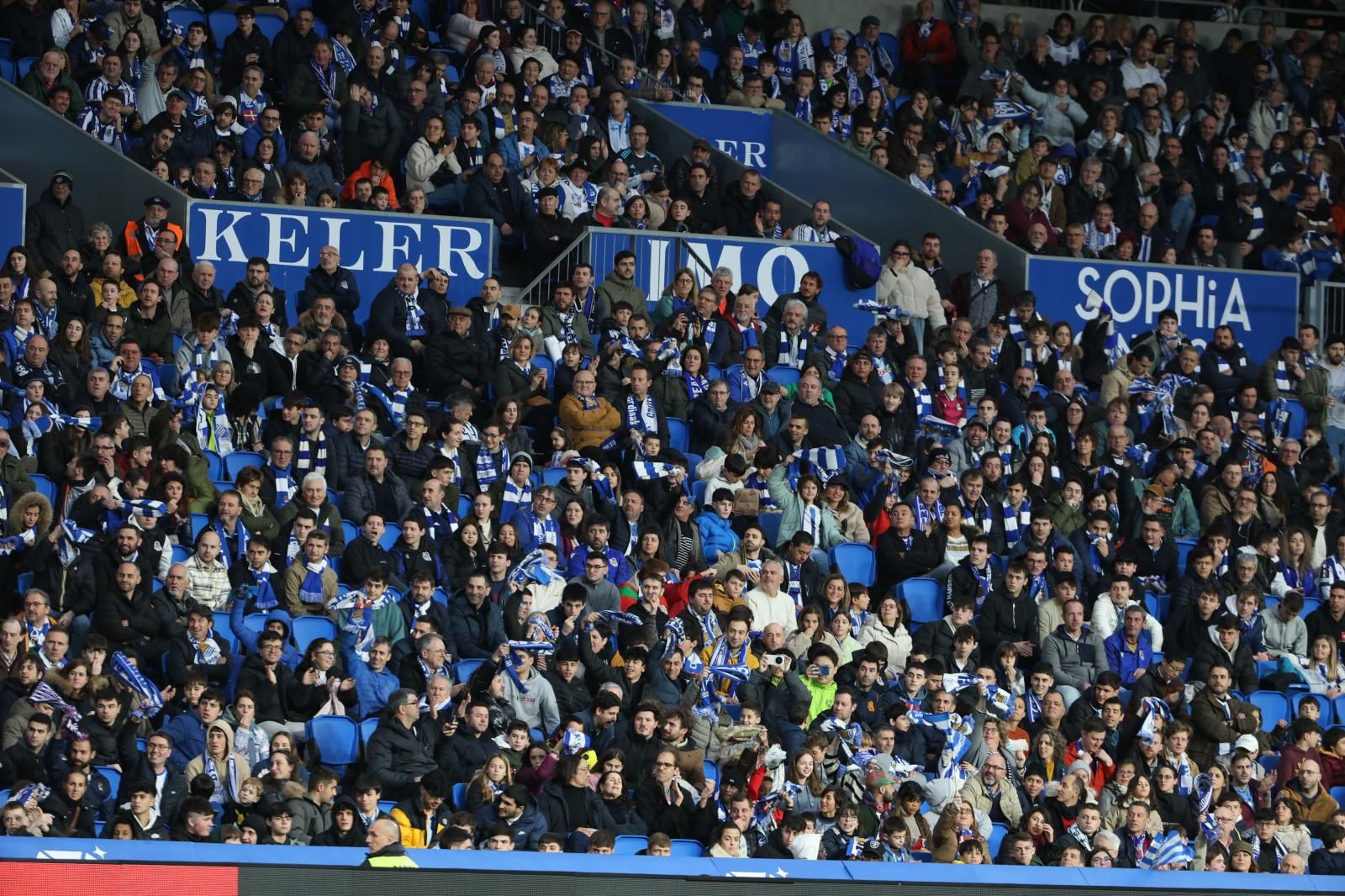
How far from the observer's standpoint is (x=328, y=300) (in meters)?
16.8

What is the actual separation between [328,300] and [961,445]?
14.9ft

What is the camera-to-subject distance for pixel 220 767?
12805 mm

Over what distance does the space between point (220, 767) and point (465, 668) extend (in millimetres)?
1864

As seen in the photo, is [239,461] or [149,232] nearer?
[239,461]

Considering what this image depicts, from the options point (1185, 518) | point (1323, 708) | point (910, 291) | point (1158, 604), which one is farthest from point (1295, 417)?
point (1323, 708)

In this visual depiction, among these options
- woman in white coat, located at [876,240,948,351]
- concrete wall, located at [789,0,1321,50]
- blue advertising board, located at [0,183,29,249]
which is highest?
concrete wall, located at [789,0,1321,50]

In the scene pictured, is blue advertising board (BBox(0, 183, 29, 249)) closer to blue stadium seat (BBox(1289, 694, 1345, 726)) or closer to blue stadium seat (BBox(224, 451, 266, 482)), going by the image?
blue stadium seat (BBox(224, 451, 266, 482))

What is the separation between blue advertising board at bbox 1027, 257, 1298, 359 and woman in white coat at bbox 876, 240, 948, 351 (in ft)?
4.73

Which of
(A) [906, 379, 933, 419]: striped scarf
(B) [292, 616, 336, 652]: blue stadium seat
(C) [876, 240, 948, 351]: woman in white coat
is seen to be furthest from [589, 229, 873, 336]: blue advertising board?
(B) [292, 616, 336, 652]: blue stadium seat

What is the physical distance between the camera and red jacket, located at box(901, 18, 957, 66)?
22.7 meters

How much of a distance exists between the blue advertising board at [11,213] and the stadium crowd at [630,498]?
1.07ft

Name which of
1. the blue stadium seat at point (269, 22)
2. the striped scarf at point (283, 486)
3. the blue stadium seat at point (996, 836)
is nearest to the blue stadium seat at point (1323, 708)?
the blue stadium seat at point (996, 836)

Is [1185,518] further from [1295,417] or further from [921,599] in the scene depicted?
[921,599]

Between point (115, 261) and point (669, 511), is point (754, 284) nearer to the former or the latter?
point (669, 511)
